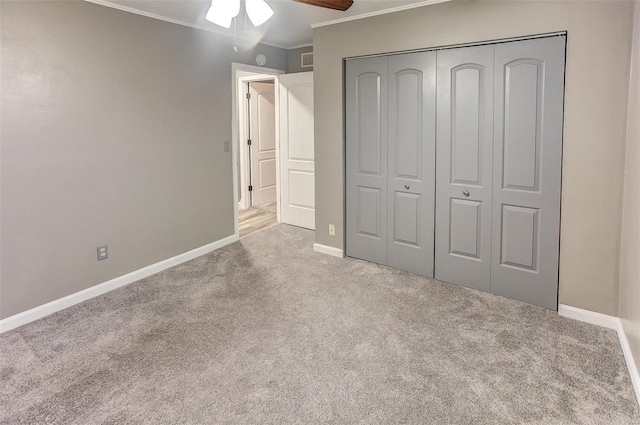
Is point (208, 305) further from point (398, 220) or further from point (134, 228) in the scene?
point (398, 220)

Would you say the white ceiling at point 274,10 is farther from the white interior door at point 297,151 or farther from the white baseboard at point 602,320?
the white baseboard at point 602,320

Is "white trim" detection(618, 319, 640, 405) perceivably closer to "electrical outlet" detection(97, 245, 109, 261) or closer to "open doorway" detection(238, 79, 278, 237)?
"electrical outlet" detection(97, 245, 109, 261)

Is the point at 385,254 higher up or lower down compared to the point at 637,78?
lower down

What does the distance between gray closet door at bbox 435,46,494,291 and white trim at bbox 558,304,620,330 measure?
575 millimetres

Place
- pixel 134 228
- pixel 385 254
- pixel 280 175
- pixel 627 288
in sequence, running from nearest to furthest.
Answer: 1. pixel 627 288
2. pixel 134 228
3. pixel 385 254
4. pixel 280 175

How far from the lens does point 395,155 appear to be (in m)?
3.84

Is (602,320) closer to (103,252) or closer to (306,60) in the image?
(103,252)

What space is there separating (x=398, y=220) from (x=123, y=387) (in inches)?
102

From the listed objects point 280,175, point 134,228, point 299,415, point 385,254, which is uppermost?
point 280,175

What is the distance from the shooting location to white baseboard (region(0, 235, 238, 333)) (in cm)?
302

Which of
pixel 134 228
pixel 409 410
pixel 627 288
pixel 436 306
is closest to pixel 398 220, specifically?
pixel 436 306

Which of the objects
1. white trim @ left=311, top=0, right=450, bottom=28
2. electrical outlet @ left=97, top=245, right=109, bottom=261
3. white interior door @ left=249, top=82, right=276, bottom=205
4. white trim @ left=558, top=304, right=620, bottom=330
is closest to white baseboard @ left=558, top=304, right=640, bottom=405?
white trim @ left=558, top=304, right=620, bottom=330

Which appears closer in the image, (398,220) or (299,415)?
(299,415)

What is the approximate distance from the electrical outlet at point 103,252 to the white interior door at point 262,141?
129 inches
